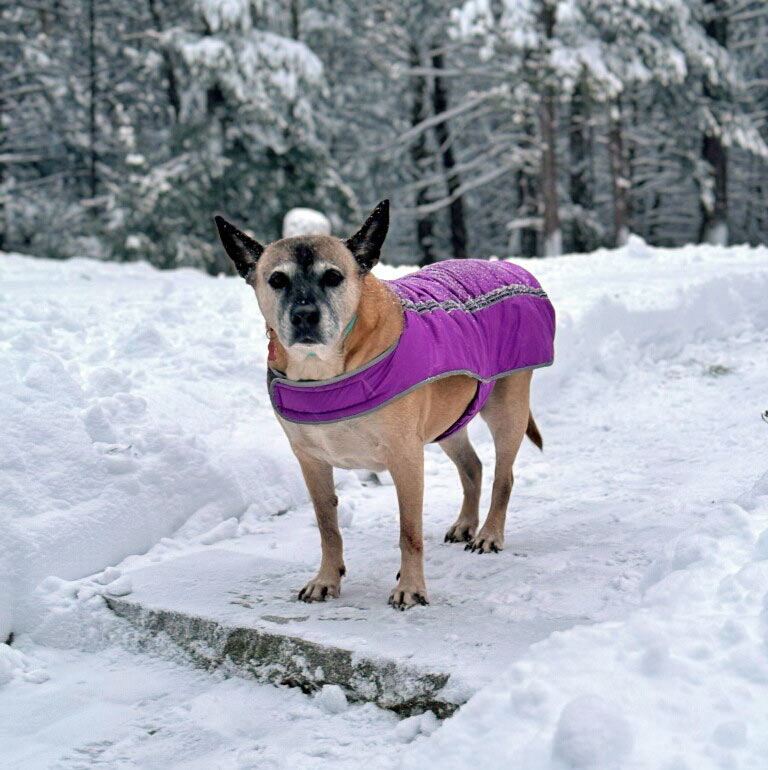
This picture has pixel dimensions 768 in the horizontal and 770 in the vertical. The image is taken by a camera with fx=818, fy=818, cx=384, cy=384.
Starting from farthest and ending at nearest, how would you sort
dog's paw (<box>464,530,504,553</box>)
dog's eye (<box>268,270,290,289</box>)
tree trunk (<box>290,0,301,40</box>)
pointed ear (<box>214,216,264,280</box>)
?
1. tree trunk (<box>290,0,301,40</box>)
2. dog's paw (<box>464,530,504,553</box>)
3. pointed ear (<box>214,216,264,280</box>)
4. dog's eye (<box>268,270,290,289</box>)

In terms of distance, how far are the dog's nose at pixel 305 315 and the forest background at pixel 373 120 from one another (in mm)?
13905

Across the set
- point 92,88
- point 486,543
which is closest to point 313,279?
point 486,543

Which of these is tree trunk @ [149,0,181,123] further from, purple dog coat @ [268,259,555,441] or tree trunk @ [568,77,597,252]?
purple dog coat @ [268,259,555,441]

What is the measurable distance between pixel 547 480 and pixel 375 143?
2209cm

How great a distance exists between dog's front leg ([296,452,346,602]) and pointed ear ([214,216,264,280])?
97 centimetres

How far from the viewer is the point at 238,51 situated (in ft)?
52.7

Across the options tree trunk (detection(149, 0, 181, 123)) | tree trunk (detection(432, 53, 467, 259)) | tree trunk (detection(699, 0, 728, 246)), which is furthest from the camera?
tree trunk (detection(432, 53, 467, 259))

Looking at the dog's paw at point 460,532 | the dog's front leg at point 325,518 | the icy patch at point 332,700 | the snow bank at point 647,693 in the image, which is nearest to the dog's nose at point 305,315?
the dog's front leg at point 325,518

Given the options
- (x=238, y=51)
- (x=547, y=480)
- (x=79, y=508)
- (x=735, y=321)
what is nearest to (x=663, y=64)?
(x=238, y=51)

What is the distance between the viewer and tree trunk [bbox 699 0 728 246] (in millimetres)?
19781

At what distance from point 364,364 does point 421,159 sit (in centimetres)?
2145

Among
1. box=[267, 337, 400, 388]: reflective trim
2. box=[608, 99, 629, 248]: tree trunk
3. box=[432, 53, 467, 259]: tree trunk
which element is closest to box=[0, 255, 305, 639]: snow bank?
box=[267, 337, 400, 388]: reflective trim

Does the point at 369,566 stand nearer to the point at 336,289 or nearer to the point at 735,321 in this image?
the point at 336,289

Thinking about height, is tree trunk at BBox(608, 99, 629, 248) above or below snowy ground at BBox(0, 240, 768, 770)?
above
